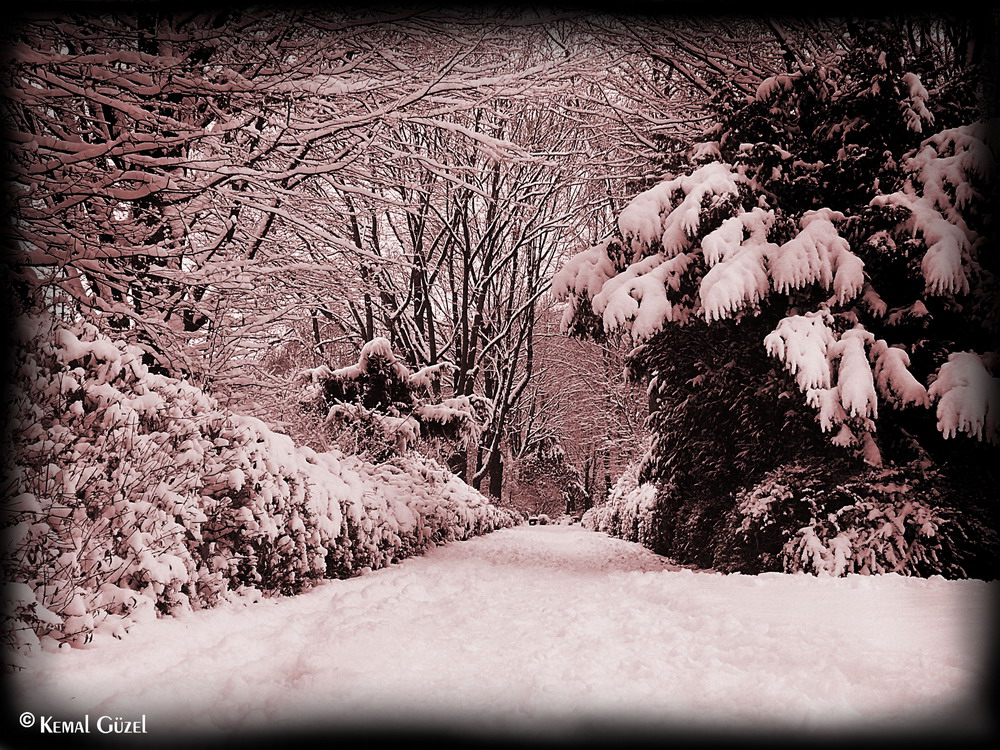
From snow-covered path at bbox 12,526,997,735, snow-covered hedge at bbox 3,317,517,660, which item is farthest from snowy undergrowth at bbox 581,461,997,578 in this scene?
snow-covered hedge at bbox 3,317,517,660

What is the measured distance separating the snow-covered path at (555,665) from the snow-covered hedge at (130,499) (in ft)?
0.58

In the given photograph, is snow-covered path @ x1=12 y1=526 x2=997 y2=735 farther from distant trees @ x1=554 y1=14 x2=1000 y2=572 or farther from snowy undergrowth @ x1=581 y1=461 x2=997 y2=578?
distant trees @ x1=554 y1=14 x2=1000 y2=572

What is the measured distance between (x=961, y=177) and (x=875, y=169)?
0.98 m

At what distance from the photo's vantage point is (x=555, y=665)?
2377mm

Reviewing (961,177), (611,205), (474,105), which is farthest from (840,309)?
(474,105)

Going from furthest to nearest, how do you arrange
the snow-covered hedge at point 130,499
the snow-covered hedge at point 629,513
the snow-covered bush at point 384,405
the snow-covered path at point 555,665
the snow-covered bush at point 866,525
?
1. the snow-covered hedge at point 629,513
2. the snow-covered bush at point 384,405
3. the snow-covered bush at point 866,525
4. the snow-covered hedge at point 130,499
5. the snow-covered path at point 555,665

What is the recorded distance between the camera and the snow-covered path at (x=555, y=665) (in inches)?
84.3

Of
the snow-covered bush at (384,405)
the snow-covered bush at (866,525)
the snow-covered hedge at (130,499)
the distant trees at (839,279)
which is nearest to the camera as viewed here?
the snow-covered hedge at (130,499)

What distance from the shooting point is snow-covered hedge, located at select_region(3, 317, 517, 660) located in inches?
105

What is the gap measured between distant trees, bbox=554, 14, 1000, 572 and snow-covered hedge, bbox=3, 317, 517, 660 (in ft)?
8.40

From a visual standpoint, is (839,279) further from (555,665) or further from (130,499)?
(130,499)

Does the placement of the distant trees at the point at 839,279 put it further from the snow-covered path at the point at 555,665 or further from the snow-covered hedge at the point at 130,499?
the snow-covered hedge at the point at 130,499

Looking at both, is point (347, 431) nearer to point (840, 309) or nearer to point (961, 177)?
point (840, 309)

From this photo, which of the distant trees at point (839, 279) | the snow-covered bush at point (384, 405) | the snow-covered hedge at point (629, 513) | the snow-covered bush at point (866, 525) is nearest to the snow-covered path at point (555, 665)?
the snow-covered bush at point (866, 525)
